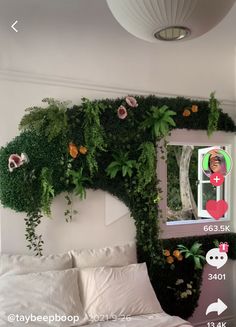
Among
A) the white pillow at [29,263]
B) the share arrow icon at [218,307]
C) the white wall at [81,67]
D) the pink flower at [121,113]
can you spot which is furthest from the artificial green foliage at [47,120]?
the share arrow icon at [218,307]

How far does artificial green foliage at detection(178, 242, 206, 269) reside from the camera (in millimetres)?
2984

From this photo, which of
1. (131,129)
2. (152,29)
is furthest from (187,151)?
(152,29)

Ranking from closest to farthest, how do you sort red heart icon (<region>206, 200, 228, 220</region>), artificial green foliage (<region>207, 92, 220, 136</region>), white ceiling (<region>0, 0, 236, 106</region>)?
1. white ceiling (<region>0, 0, 236, 106</region>)
2. artificial green foliage (<region>207, 92, 220, 136</region>)
3. red heart icon (<region>206, 200, 228, 220</region>)

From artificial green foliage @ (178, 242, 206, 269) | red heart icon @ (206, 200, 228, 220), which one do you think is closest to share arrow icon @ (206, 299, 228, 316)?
artificial green foliage @ (178, 242, 206, 269)

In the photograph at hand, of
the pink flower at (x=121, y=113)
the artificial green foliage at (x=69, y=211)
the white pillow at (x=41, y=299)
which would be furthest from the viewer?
the pink flower at (x=121, y=113)

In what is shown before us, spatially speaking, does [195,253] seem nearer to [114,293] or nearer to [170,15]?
[114,293]

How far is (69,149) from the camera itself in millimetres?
2572

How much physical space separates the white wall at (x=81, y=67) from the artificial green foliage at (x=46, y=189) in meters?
0.16

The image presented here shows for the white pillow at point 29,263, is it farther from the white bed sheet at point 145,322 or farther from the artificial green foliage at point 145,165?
the artificial green foliage at point 145,165

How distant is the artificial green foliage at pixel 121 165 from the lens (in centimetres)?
270

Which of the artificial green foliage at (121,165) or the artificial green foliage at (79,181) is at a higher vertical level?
the artificial green foliage at (121,165)

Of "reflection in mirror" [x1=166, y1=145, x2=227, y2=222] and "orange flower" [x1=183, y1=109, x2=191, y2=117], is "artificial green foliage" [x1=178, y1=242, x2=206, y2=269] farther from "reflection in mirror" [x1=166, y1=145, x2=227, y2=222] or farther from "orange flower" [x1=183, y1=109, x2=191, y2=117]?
"orange flower" [x1=183, y1=109, x2=191, y2=117]

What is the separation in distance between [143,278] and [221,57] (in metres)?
2.25

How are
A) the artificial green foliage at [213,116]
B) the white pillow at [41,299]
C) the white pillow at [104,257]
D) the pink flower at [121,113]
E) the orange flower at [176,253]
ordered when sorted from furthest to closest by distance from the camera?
the artificial green foliage at [213,116] < the orange flower at [176,253] < the pink flower at [121,113] < the white pillow at [104,257] < the white pillow at [41,299]
